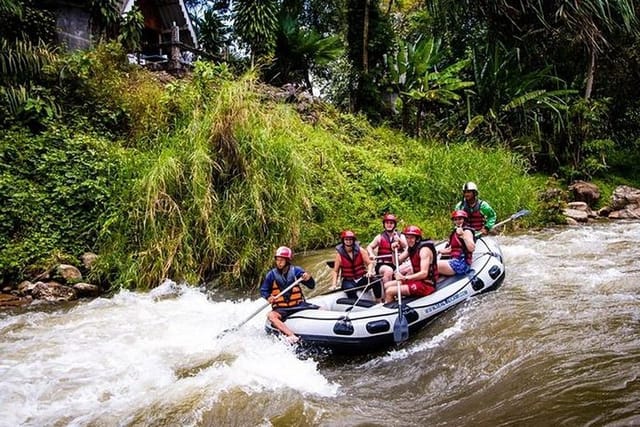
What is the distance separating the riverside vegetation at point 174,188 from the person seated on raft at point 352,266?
1707 millimetres

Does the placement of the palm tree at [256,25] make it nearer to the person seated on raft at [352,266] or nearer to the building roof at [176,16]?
the building roof at [176,16]

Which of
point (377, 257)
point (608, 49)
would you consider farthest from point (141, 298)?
point (608, 49)

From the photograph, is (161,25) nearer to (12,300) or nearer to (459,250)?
(12,300)

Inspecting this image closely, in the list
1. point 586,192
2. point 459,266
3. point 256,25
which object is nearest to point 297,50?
point 256,25

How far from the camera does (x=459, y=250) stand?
245 inches

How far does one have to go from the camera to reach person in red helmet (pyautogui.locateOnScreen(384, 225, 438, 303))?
18.0ft

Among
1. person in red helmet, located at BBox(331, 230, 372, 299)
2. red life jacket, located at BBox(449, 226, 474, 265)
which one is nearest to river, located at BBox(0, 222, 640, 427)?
red life jacket, located at BBox(449, 226, 474, 265)

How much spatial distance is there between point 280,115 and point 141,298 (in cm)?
373

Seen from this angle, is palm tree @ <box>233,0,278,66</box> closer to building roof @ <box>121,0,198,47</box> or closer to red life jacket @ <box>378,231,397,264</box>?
building roof @ <box>121,0,198,47</box>

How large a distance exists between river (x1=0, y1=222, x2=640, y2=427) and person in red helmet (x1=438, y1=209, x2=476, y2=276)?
435 mm

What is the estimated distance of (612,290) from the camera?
5789mm

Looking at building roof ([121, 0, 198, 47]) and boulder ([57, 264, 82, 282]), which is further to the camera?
building roof ([121, 0, 198, 47])

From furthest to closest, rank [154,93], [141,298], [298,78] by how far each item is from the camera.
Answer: [298,78]
[154,93]
[141,298]

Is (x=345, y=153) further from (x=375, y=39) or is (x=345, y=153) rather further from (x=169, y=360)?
(x=169, y=360)
